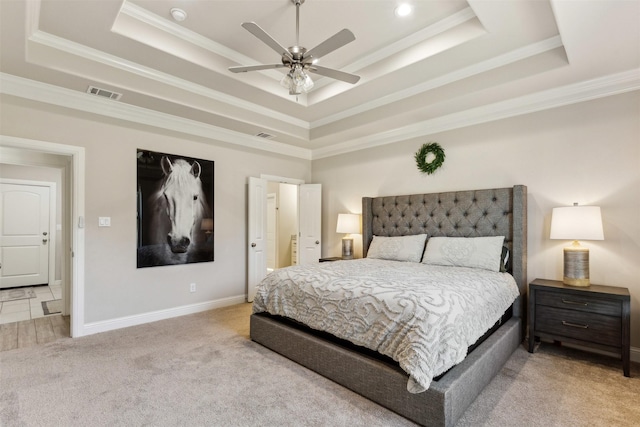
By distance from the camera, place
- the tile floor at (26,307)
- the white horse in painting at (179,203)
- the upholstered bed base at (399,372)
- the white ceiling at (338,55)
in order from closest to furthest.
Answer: the upholstered bed base at (399,372) → the white ceiling at (338,55) → the white horse in painting at (179,203) → the tile floor at (26,307)

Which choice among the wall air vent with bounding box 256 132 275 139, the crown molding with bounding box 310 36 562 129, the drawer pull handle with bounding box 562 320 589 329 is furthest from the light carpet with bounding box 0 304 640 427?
the wall air vent with bounding box 256 132 275 139

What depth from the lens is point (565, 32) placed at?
2156 millimetres

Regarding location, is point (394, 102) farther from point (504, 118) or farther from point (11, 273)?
point (11, 273)

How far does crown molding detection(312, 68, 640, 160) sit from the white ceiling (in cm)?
1

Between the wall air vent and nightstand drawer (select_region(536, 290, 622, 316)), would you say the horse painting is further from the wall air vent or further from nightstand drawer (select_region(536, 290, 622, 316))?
nightstand drawer (select_region(536, 290, 622, 316))

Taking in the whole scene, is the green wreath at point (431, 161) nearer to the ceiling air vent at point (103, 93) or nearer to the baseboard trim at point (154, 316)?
the baseboard trim at point (154, 316)

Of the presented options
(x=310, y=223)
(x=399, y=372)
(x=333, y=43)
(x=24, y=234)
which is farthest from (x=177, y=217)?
(x=24, y=234)

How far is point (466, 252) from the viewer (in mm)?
3297

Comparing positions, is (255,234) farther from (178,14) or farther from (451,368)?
(451,368)

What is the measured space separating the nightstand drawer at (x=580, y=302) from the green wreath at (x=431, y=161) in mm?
1825

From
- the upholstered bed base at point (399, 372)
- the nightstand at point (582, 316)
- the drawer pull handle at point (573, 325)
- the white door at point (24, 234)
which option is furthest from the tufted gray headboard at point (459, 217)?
the white door at point (24, 234)

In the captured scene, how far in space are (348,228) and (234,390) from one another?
2.85m

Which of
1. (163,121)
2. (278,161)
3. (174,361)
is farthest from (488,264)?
(163,121)

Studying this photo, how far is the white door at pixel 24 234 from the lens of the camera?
5668mm
